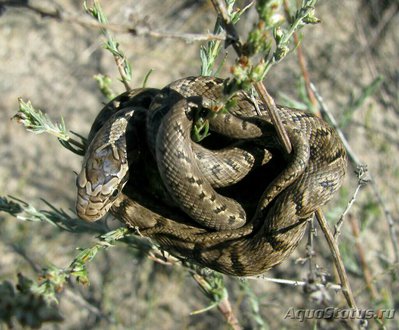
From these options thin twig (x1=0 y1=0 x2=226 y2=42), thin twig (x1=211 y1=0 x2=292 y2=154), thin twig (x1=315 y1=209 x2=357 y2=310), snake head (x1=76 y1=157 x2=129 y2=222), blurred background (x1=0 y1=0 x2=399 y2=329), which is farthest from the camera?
blurred background (x1=0 y1=0 x2=399 y2=329)

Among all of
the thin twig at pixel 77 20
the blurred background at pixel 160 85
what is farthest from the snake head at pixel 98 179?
the blurred background at pixel 160 85

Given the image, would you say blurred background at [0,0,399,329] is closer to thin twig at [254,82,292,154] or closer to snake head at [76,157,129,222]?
snake head at [76,157,129,222]

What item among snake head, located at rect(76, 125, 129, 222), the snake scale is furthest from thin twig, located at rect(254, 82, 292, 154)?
snake head, located at rect(76, 125, 129, 222)

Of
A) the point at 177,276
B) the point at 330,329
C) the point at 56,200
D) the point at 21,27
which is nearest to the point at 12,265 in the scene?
the point at 56,200

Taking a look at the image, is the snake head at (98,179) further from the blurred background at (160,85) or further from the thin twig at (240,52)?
the blurred background at (160,85)

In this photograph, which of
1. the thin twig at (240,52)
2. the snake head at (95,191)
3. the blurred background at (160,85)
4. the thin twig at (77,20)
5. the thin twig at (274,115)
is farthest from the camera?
the blurred background at (160,85)
